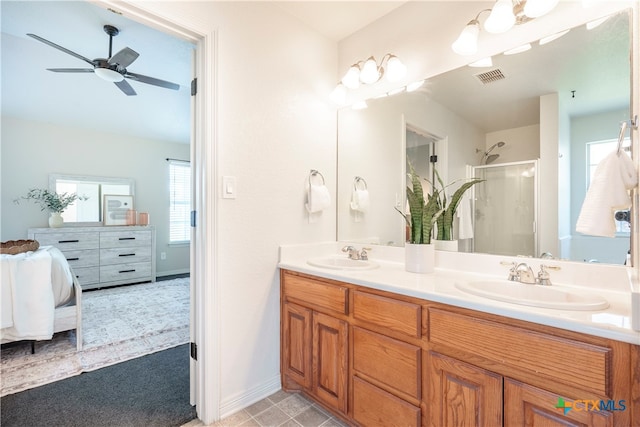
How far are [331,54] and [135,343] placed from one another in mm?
2715

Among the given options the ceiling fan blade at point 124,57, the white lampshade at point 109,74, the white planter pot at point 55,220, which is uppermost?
the ceiling fan blade at point 124,57

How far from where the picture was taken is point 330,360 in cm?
146

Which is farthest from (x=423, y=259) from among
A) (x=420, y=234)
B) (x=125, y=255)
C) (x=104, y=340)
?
(x=125, y=255)

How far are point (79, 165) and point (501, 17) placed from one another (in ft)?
16.9

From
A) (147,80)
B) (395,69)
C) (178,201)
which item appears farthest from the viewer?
(178,201)

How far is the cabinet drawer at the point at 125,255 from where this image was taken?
4.06 metres

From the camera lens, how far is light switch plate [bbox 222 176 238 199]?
150 centimetres

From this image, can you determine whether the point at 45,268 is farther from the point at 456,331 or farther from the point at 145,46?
the point at 456,331

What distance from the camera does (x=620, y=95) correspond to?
111 cm

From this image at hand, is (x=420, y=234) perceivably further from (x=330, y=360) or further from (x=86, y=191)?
(x=86, y=191)

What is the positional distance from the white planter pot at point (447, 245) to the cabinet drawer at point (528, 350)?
0.59 m

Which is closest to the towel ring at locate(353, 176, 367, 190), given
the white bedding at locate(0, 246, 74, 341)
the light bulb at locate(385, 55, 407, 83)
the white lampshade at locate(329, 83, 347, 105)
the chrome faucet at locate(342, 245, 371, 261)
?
the chrome faucet at locate(342, 245, 371, 261)

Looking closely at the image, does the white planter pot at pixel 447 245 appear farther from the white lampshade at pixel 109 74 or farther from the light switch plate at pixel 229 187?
the white lampshade at pixel 109 74

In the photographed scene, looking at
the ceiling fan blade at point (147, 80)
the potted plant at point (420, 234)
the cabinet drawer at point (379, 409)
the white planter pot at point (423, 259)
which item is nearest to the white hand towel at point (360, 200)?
the potted plant at point (420, 234)
